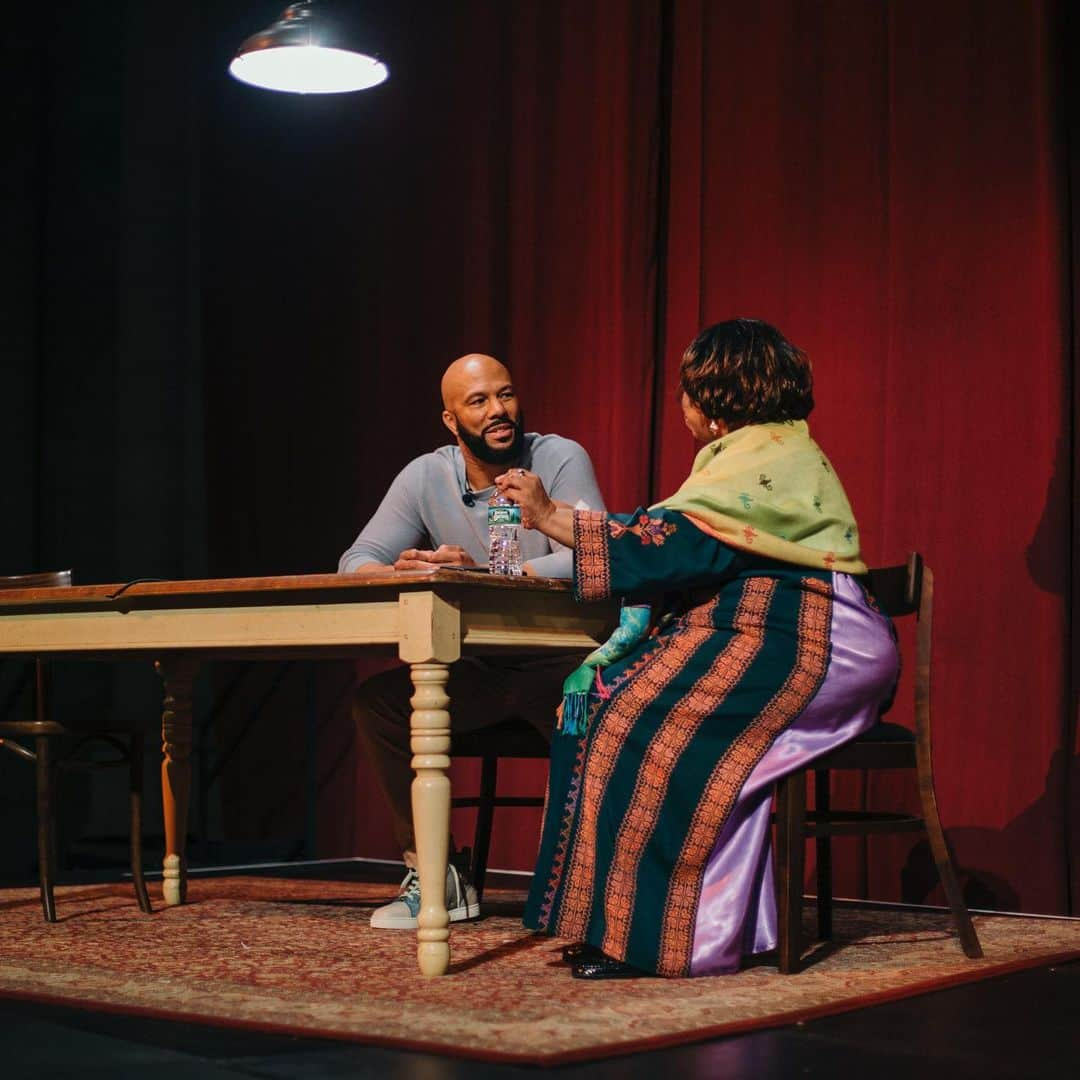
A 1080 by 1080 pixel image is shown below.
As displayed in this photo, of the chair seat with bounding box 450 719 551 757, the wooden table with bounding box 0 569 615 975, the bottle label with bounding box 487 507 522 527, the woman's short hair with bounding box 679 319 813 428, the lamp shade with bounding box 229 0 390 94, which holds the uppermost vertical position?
the lamp shade with bounding box 229 0 390 94

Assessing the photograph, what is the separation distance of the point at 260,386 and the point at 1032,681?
10.2 feet

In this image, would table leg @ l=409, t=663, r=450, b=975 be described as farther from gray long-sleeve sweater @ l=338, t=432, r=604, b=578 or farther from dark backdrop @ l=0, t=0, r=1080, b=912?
dark backdrop @ l=0, t=0, r=1080, b=912

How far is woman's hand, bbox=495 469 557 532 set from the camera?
3.16 meters

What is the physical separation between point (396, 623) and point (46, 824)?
4.76ft

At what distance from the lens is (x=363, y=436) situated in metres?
5.68

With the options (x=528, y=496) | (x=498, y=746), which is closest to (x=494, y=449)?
(x=498, y=746)

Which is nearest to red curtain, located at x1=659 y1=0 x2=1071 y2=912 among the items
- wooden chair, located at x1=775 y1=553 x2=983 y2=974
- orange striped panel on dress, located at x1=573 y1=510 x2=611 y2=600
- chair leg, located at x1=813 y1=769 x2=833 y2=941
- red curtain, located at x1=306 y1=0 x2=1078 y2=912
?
red curtain, located at x1=306 y1=0 x2=1078 y2=912

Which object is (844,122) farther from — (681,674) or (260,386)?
(260,386)

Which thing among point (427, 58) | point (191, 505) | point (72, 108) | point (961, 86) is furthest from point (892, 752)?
point (72, 108)

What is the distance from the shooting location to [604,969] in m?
2.98

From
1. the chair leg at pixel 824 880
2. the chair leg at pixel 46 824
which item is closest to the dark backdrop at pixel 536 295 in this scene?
the chair leg at pixel 824 880

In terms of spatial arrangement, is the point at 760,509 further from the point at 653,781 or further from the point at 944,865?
the point at 944,865

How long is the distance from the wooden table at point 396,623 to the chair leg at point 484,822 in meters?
0.67

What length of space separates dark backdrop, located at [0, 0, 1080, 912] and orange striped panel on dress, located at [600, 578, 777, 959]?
3.93 feet
